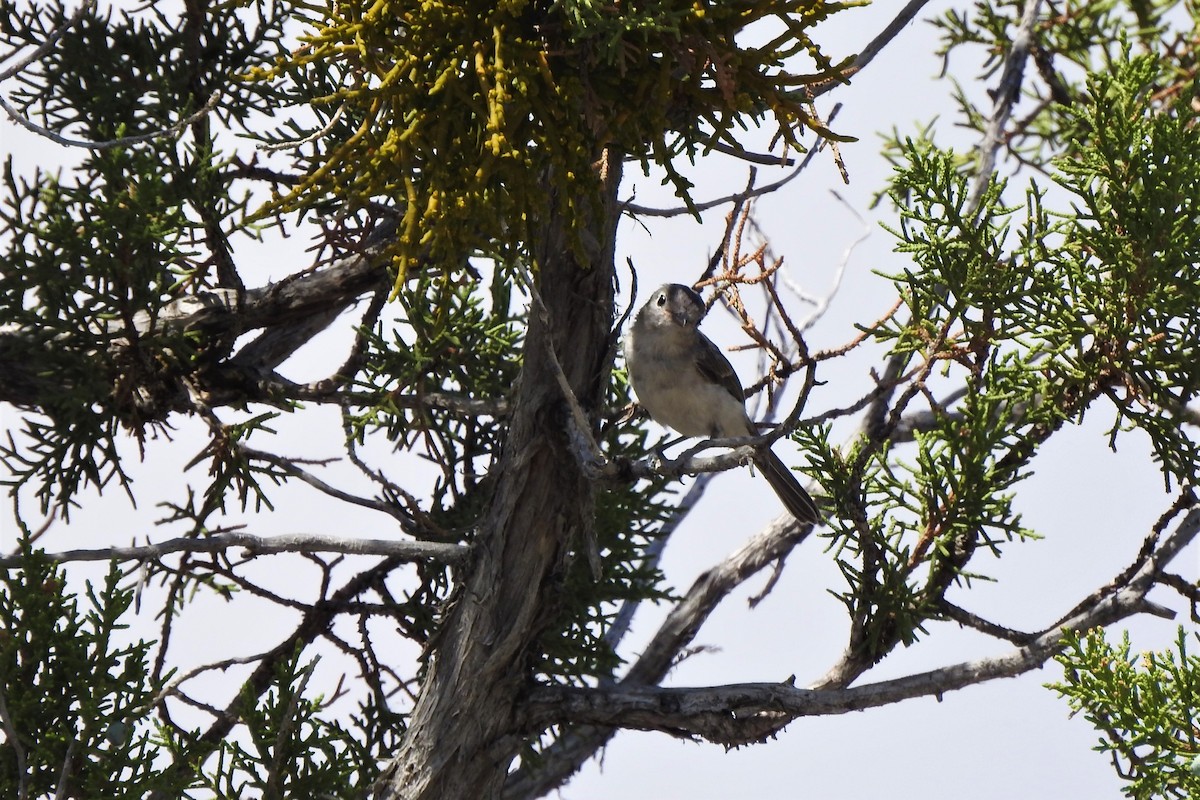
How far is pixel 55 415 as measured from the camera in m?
4.62

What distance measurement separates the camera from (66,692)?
409 cm

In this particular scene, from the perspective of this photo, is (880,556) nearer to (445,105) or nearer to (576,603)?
(576,603)

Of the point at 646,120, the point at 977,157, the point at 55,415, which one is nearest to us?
the point at 646,120

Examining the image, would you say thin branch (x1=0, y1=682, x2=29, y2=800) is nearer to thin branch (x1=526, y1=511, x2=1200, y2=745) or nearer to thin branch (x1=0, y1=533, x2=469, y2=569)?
thin branch (x1=0, y1=533, x2=469, y2=569)

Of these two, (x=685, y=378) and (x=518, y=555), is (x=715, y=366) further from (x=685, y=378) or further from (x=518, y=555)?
(x=518, y=555)

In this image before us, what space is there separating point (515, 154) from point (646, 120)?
48 cm

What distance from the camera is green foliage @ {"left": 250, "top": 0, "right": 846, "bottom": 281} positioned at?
3.44m

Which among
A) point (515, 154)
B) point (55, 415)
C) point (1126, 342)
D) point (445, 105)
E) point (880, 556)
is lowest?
point (880, 556)

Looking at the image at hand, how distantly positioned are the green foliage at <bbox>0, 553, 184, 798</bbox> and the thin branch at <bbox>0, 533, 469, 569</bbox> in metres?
0.07

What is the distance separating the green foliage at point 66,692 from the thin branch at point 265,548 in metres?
0.07

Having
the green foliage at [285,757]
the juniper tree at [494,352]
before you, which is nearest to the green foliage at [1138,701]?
the juniper tree at [494,352]

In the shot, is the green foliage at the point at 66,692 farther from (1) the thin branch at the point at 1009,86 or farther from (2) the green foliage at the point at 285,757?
(1) the thin branch at the point at 1009,86

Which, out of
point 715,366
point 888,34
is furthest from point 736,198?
point 715,366

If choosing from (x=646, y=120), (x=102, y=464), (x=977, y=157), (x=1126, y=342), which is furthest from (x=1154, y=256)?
(x=102, y=464)
